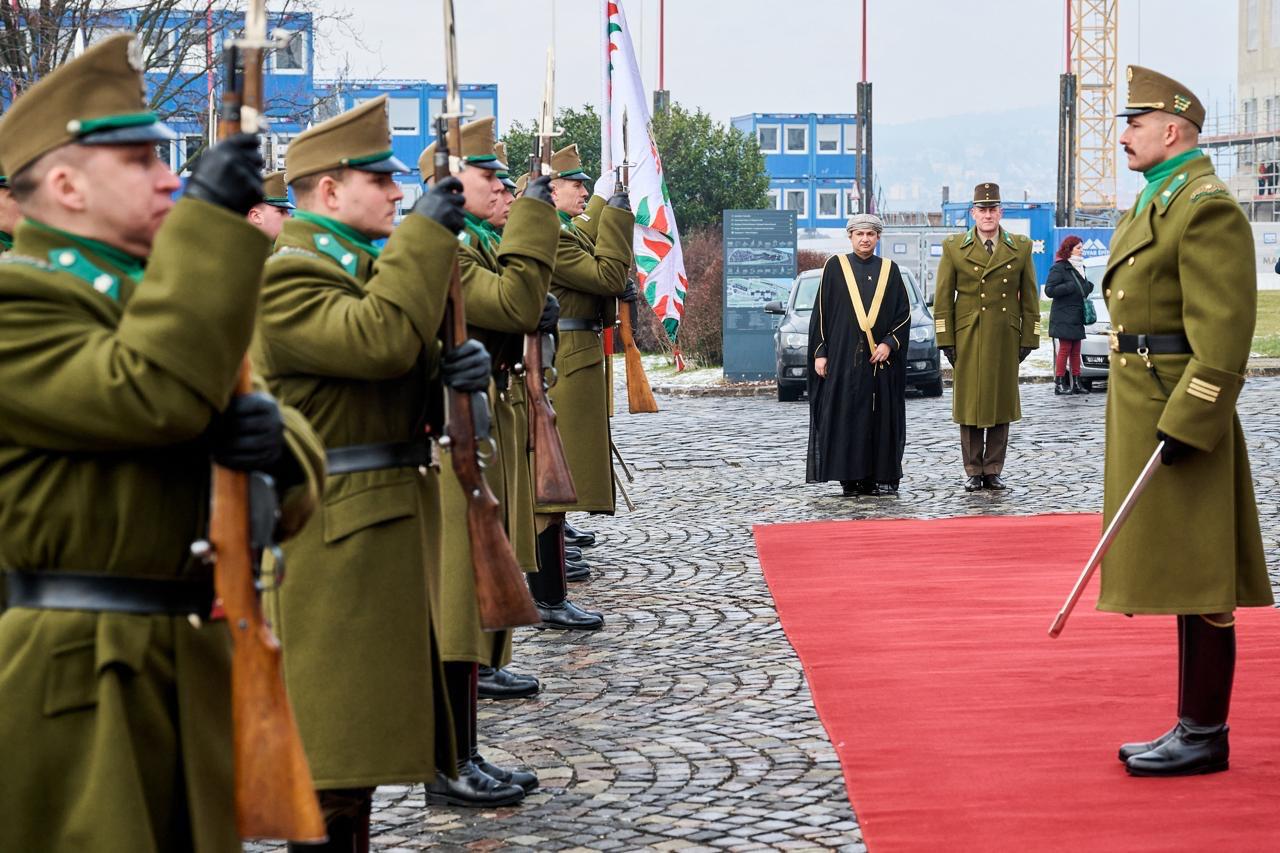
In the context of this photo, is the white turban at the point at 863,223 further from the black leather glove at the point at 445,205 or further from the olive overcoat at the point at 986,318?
the black leather glove at the point at 445,205

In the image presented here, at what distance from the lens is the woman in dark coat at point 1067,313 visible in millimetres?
21656

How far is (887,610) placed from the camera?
852 centimetres

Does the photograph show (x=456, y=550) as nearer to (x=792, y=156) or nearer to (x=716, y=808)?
(x=716, y=808)

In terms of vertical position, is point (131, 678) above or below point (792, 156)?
below

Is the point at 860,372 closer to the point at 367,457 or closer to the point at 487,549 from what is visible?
the point at 487,549

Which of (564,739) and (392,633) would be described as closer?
(392,633)

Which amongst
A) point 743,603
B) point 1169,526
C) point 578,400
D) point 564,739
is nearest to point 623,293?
point 578,400

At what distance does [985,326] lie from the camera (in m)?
13.6

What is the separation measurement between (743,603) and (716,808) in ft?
11.5

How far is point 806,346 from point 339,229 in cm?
1787

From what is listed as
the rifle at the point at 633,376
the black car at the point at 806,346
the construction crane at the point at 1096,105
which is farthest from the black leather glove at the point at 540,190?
the construction crane at the point at 1096,105

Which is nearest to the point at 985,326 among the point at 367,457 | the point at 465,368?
the point at 465,368

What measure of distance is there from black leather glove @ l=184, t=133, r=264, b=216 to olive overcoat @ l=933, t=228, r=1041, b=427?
11.0 meters

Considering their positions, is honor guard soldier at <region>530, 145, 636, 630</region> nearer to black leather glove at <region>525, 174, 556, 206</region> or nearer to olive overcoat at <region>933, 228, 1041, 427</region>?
black leather glove at <region>525, 174, 556, 206</region>
